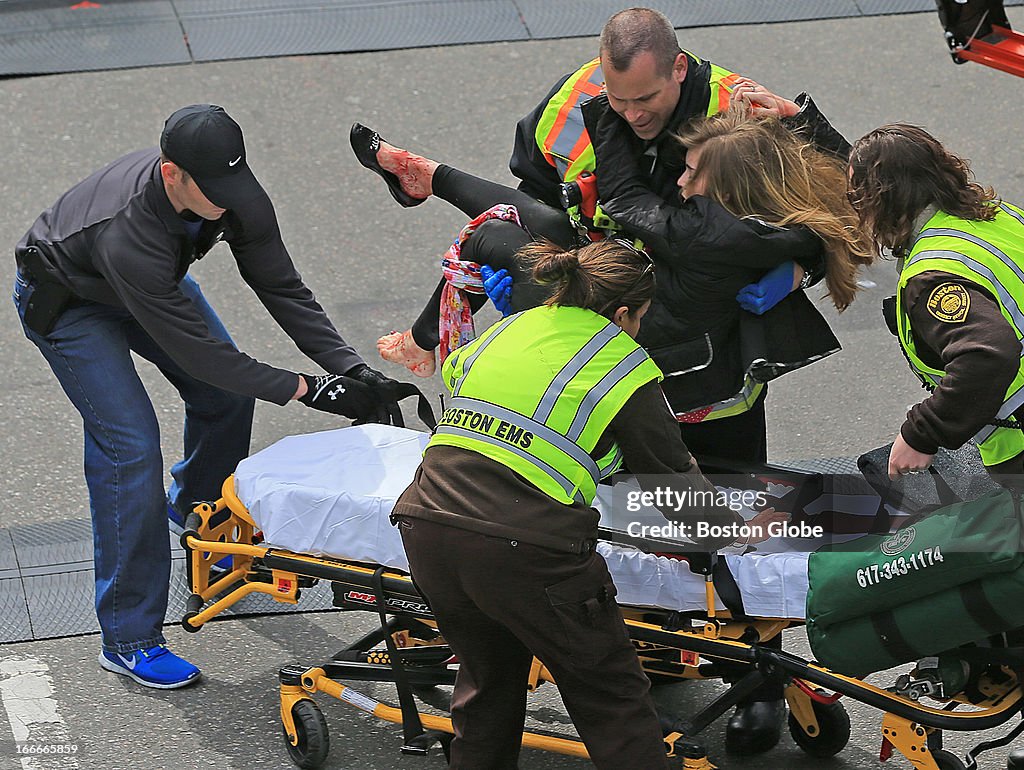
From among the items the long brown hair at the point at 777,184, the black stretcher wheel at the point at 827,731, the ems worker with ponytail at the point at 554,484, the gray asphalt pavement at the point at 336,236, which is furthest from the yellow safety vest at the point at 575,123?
the gray asphalt pavement at the point at 336,236

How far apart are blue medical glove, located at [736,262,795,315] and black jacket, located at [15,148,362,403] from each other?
4.14 ft

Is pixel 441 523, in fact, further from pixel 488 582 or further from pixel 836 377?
pixel 836 377

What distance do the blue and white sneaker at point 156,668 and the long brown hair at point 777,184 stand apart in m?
2.12

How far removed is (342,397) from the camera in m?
4.34

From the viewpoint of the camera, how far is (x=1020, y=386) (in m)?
3.55

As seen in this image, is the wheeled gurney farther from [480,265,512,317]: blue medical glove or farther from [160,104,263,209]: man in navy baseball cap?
[160,104,263,209]: man in navy baseball cap

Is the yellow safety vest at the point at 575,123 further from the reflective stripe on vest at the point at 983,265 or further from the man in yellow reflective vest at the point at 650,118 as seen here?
the reflective stripe on vest at the point at 983,265

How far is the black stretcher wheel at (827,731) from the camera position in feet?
13.3

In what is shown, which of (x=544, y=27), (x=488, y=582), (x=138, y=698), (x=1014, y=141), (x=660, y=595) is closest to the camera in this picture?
(x=488, y=582)

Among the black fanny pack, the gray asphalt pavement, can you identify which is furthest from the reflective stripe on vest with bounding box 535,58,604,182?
the gray asphalt pavement

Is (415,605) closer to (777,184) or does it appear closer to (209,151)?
(209,151)

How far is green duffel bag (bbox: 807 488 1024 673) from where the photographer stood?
3.38m

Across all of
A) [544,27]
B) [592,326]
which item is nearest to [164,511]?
Answer: [592,326]

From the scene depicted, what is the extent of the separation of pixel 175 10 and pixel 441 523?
20.0ft
